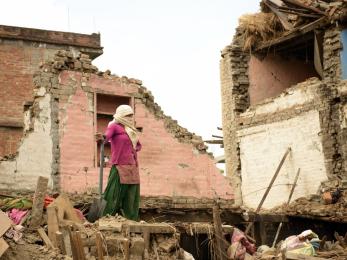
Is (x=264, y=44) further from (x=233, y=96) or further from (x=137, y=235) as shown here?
(x=137, y=235)


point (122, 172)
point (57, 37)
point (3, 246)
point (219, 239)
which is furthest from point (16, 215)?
point (57, 37)

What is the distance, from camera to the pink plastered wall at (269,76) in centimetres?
1747

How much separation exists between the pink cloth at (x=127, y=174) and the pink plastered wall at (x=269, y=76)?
8365 mm

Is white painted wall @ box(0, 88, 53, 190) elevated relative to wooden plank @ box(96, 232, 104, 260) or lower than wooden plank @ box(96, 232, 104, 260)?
elevated

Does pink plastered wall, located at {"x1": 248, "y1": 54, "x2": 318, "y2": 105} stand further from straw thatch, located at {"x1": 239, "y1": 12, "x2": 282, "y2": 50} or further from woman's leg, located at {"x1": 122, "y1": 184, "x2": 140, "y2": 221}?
woman's leg, located at {"x1": 122, "y1": 184, "x2": 140, "y2": 221}

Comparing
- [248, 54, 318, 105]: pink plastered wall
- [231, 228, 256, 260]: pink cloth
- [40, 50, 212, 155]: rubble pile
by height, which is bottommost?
[231, 228, 256, 260]: pink cloth

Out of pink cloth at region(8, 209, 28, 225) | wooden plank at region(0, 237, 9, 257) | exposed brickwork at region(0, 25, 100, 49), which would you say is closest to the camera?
wooden plank at region(0, 237, 9, 257)

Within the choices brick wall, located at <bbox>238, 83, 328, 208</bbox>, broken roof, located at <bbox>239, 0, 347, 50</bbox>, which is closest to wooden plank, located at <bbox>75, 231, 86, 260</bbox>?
brick wall, located at <bbox>238, 83, 328, 208</bbox>

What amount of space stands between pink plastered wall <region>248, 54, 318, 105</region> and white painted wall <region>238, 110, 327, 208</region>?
1286mm

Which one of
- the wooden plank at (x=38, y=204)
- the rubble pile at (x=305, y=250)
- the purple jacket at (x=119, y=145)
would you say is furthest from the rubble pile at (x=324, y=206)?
the wooden plank at (x=38, y=204)

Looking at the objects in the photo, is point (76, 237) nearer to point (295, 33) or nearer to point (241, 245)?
point (241, 245)

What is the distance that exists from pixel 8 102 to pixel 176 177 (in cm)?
795

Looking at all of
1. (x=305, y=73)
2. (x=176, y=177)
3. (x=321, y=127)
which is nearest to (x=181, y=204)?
(x=176, y=177)

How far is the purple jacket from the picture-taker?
959 cm
